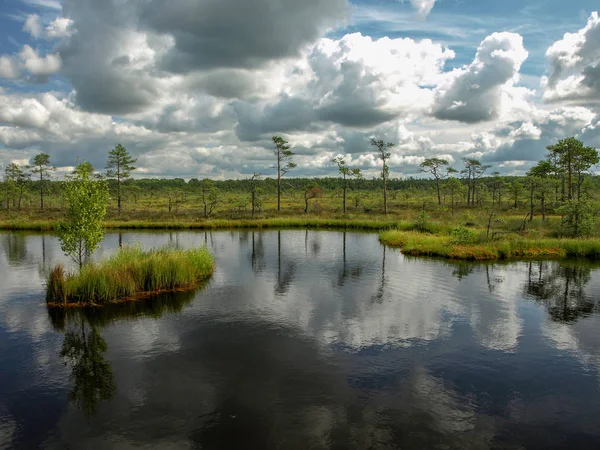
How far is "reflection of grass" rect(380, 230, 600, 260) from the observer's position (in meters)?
37.2

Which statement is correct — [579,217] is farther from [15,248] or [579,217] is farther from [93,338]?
[15,248]

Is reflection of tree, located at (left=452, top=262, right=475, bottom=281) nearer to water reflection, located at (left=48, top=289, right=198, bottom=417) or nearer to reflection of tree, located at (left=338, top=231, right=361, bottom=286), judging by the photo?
reflection of tree, located at (left=338, top=231, right=361, bottom=286)

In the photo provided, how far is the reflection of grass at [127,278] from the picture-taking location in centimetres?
2206

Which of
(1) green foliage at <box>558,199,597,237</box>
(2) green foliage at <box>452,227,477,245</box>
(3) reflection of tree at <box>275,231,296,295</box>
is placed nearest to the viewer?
(3) reflection of tree at <box>275,231,296,295</box>

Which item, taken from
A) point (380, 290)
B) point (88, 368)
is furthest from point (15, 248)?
point (380, 290)

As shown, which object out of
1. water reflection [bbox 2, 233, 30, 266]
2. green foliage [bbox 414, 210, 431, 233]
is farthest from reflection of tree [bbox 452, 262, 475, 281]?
water reflection [bbox 2, 233, 30, 266]

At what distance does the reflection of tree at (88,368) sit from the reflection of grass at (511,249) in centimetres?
2963

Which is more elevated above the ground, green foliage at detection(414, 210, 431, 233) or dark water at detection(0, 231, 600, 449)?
green foliage at detection(414, 210, 431, 233)

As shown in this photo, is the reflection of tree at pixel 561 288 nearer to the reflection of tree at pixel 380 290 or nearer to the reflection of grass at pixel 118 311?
the reflection of tree at pixel 380 290

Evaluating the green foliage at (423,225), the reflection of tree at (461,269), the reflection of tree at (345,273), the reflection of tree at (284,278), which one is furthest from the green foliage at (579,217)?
the reflection of tree at (284,278)

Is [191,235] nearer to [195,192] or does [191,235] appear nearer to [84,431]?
[84,431]

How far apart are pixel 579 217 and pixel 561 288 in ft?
65.4

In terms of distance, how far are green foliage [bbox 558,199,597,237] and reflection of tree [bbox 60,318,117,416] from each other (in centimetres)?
4346

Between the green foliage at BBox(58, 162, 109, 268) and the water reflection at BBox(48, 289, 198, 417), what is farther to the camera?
the green foliage at BBox(58, 162, 109, 268)
